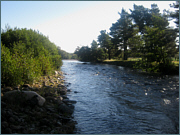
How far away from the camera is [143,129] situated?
23.1 ft

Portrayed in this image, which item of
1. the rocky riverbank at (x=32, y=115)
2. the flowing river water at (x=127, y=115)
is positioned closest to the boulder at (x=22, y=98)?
the rocky riverbank at (x=32, y=115)

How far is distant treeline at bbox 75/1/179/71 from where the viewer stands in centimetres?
2730

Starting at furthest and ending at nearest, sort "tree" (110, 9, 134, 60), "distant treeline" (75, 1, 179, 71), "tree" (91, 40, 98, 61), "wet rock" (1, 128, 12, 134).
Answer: "tree" (91, 40, 98, 61) < "tree" (110, 9, 134, 60) < "distant treeline" (75, 1, 179, 71) < "wet rock" (1, 128, 12, 134)

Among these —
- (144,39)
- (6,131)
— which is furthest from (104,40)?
(6,131)

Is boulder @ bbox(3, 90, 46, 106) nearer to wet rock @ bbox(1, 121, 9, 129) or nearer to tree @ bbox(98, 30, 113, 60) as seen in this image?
wet rock @ bbox(1, 121, 9, 129)

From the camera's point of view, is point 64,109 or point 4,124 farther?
point 64,109

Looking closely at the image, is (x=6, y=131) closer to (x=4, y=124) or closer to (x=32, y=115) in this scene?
(x=4, y=124)

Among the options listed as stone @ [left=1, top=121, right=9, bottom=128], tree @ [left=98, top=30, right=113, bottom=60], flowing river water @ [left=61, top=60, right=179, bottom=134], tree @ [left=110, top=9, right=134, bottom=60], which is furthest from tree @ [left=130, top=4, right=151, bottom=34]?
stone @ [left=1, top=121, right=9, bottom=128]

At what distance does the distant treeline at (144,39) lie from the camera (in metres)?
27.3

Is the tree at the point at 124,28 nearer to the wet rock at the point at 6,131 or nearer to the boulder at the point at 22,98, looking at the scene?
the boulder at the point at 22,98

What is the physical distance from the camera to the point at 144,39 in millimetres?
29641

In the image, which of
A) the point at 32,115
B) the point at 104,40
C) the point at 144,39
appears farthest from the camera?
the point at 104,40

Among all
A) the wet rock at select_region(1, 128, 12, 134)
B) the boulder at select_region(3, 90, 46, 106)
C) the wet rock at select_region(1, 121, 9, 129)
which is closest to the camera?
the wet rock at select_region(1, 128, 12, 134)

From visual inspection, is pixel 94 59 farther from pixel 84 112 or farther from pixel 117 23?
pixel 84 112
